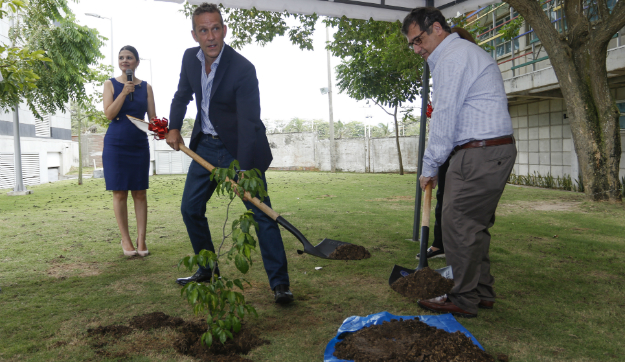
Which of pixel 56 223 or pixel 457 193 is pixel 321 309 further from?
pixel 56 223

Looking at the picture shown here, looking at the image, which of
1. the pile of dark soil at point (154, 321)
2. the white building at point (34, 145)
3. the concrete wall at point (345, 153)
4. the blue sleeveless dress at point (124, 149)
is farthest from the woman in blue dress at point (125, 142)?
the concrete wall at point (345, 153)

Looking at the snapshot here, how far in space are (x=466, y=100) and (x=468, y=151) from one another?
0.30 metres

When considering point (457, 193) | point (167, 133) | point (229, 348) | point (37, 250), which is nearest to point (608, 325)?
point (457, 193)

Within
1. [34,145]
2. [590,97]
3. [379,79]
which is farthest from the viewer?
[34,145]

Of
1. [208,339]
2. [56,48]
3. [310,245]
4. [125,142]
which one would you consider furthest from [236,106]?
[56,48]

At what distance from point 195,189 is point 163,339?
107 cm

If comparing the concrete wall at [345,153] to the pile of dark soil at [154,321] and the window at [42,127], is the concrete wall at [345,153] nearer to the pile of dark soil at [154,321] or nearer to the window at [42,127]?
the window at [42,127]

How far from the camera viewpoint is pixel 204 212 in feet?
9.96

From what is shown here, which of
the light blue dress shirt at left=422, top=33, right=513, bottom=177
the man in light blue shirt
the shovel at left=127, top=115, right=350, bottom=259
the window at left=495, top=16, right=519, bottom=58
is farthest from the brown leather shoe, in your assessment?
the window at left=495, top=16, right=519, bottom=58

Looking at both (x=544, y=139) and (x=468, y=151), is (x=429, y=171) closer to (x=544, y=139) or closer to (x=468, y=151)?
(x=468, y=151)

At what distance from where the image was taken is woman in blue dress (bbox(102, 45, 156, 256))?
3965 mm

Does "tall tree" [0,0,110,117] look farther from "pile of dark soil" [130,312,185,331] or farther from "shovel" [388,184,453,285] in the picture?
"shovel" [388,184,453,285]

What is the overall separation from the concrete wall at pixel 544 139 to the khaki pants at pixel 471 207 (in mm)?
9924

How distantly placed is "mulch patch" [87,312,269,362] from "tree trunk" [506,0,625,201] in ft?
25.0
